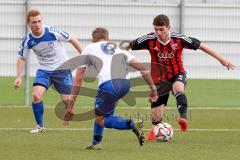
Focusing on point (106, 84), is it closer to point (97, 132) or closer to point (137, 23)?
point (97, 132)

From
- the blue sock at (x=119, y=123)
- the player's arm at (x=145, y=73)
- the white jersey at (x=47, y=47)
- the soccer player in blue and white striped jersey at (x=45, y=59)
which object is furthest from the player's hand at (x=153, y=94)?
the white jersey at (x=47, y=47)

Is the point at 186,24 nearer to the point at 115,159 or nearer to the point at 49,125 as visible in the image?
the point at 49,125

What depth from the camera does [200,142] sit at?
12.7 metres

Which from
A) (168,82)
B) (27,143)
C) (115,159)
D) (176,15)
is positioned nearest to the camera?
(115,159)

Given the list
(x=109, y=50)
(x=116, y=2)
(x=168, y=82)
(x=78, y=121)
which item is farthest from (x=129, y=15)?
(x=109, y=50)

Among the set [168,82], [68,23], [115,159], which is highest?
[68,23]

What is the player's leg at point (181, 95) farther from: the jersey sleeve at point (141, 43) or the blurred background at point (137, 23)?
the blurred background at point (137, 23)

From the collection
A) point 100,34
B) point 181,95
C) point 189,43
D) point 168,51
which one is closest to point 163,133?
point 181,95

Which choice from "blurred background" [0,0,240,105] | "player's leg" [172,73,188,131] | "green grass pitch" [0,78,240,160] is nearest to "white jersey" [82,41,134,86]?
"green grass pitch" [0,78,240,160]

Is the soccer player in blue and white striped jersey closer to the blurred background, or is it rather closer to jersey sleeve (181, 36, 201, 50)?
jersey sleeve (181, 36, 201, 50)

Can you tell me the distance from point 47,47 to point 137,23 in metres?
13.0

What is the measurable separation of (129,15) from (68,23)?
6.75 ft

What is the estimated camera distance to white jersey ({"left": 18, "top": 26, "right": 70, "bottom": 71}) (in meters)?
14.2

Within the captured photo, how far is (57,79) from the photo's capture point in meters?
14.5
